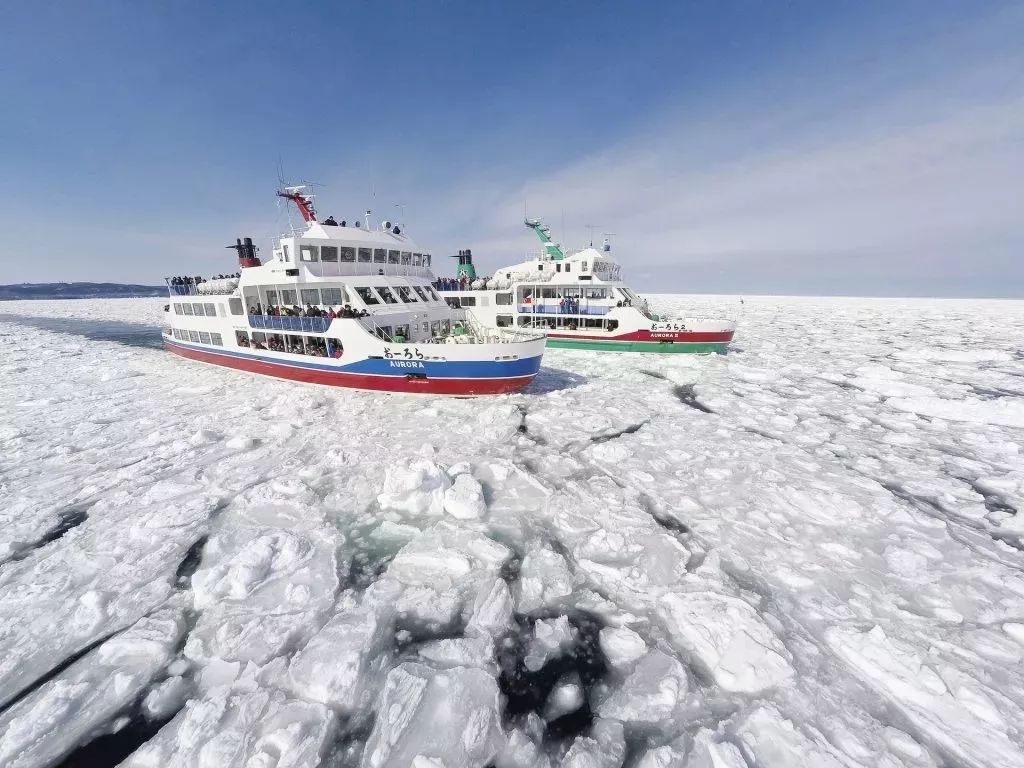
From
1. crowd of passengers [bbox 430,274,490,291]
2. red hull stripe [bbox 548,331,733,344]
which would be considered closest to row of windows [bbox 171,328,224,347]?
crowd of passengers [bbox 430,274,490,291]

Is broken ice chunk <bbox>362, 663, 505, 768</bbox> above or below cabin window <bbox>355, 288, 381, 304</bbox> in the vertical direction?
below

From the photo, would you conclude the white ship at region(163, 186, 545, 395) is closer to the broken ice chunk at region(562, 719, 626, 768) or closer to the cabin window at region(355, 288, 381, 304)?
the cabin window at region(355, 288, 381, 304)

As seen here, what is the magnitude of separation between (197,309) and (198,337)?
153 centimetres

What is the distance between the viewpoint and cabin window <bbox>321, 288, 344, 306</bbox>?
15.7 metres

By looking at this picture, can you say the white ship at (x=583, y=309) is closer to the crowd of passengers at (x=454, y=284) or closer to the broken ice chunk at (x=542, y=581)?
the crowd of passengers at (x=454, y=284)

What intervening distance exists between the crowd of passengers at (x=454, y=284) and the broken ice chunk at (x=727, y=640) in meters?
24.1

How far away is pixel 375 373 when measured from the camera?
14477mm

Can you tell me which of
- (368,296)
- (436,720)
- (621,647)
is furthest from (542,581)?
(368,296)

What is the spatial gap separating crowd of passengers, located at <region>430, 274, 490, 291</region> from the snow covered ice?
1691cm

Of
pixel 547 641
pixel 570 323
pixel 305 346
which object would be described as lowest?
pixel 547 641

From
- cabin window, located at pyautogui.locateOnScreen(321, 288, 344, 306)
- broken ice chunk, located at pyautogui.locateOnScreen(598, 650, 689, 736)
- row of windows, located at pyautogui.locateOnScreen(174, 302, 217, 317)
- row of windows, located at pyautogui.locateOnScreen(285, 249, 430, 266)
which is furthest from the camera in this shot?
row of windows, located at pyautogui.locateOnScreen(174, 302, 217, 317)

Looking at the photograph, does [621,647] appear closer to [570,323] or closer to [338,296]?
[338,296]

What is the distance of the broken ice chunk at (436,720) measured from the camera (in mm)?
3590

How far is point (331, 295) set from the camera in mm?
15812
